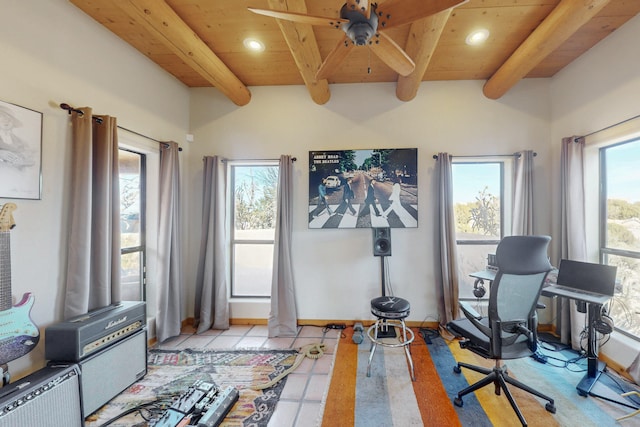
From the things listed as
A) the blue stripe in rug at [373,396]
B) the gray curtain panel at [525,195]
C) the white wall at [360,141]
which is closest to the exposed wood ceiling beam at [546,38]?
the white wall at [360,141]

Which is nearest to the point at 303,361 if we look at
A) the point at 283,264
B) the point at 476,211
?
the point at 283,264

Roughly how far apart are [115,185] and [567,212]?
4.42m

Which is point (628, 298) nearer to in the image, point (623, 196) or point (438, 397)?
point (623, 196)

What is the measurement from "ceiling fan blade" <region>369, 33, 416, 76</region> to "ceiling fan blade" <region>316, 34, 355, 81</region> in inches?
6.3

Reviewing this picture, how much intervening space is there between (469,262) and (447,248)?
48 cm

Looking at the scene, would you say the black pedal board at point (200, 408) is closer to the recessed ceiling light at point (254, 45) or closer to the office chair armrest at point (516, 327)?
the office chair armrest at point (516, 327)

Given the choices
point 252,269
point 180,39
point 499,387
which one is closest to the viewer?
point 499,387

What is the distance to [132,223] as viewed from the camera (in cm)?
286

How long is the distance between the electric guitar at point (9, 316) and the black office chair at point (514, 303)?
117 inches

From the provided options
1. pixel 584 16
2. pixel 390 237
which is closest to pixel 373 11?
pixel 584 16

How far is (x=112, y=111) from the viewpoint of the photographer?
2.38 m

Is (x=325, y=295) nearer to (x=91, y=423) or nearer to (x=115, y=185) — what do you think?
(x=91, y=423)

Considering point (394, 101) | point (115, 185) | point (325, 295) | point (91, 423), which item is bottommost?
point (91, 423)

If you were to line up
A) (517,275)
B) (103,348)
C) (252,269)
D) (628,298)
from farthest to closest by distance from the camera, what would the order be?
1. (252,269)
2. (628,298)
3. (103,348)
4. (517,275)
